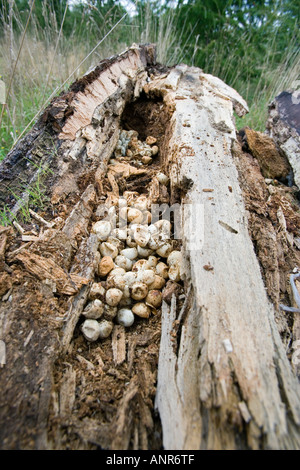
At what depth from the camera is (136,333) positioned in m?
1.72

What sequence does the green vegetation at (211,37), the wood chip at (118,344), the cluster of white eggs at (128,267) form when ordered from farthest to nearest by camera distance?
Result: the green vegetation at (211,37) < the cluster of white eggs at (128,267) < the wood chip at (118,344)

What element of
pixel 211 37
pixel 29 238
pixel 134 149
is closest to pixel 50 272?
pixel 29 238

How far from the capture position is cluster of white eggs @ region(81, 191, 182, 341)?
5.69 feet

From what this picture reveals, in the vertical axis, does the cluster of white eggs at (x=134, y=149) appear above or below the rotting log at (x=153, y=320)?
above

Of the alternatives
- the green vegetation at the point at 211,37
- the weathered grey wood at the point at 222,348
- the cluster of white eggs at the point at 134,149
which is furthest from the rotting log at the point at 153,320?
the green vegetation at the point at 211,37

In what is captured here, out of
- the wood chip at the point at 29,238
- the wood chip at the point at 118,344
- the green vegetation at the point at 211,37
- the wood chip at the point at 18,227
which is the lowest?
the wood chip at the point at 118,344

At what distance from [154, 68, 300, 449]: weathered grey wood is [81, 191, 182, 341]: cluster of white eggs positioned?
24cm

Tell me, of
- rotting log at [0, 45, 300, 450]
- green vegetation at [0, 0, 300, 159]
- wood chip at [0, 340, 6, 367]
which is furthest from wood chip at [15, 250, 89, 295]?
green vegetation at [0, 0, 300, 159]

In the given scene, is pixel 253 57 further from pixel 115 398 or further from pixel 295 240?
pixel 115 398

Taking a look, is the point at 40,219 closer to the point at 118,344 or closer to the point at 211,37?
the point at 118,344

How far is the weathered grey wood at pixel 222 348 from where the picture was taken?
1059 mm

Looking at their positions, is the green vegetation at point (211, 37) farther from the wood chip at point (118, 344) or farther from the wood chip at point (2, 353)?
the wood chip at point (2, 353)

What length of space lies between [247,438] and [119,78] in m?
3.12

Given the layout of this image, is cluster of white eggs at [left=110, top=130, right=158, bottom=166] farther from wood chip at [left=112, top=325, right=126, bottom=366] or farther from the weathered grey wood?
wood chip at [left=112, top=325, right=126, bottom=366]
